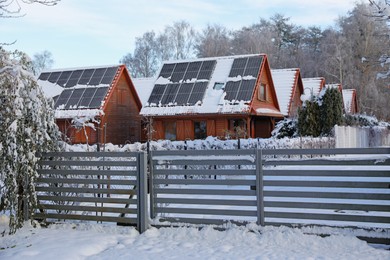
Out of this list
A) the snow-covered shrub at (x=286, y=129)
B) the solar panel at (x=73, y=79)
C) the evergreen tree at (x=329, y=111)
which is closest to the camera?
the evergreen tree at (x=329, y=111)

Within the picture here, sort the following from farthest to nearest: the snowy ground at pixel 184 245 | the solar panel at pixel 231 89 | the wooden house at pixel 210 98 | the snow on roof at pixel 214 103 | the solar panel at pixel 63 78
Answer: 1. the solar panel at pixel 63 78
2. the solar panel at pixel 231 89
3. the wooden house at pixel 210 98
4. the snow on roof at pixel 214 103
5. the snowy ground at pixel 184 245

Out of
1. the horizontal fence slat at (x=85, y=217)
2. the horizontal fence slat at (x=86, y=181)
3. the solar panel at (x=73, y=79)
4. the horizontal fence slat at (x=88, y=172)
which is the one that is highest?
the solar panel at (x=73, y=79)

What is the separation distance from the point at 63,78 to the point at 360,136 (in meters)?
18.8

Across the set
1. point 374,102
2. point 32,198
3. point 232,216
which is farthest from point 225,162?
point 374,102

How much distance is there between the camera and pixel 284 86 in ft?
104

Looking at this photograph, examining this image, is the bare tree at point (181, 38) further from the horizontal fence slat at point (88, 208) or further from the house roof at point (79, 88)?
the horizontal fence slat at point (88, 208)

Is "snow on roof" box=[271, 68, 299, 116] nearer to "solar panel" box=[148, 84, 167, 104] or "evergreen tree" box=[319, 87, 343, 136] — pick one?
"evergreen tree" box=[319, 87, 343, 136]

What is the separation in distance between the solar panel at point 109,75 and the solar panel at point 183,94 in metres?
4.49

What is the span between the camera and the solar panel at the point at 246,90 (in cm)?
2419

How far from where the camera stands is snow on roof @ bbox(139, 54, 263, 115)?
23.9 m

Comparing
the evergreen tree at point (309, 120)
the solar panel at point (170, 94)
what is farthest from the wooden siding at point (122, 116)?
the evergreen tree at point (309, 120)

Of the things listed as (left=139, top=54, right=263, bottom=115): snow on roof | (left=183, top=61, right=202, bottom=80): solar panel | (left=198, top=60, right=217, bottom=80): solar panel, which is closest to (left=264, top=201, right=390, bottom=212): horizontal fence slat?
(left=139, top=54, right=263, bottom=115): snow on roof

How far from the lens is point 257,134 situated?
2838cm

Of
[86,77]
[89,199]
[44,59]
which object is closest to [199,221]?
[89,199]
